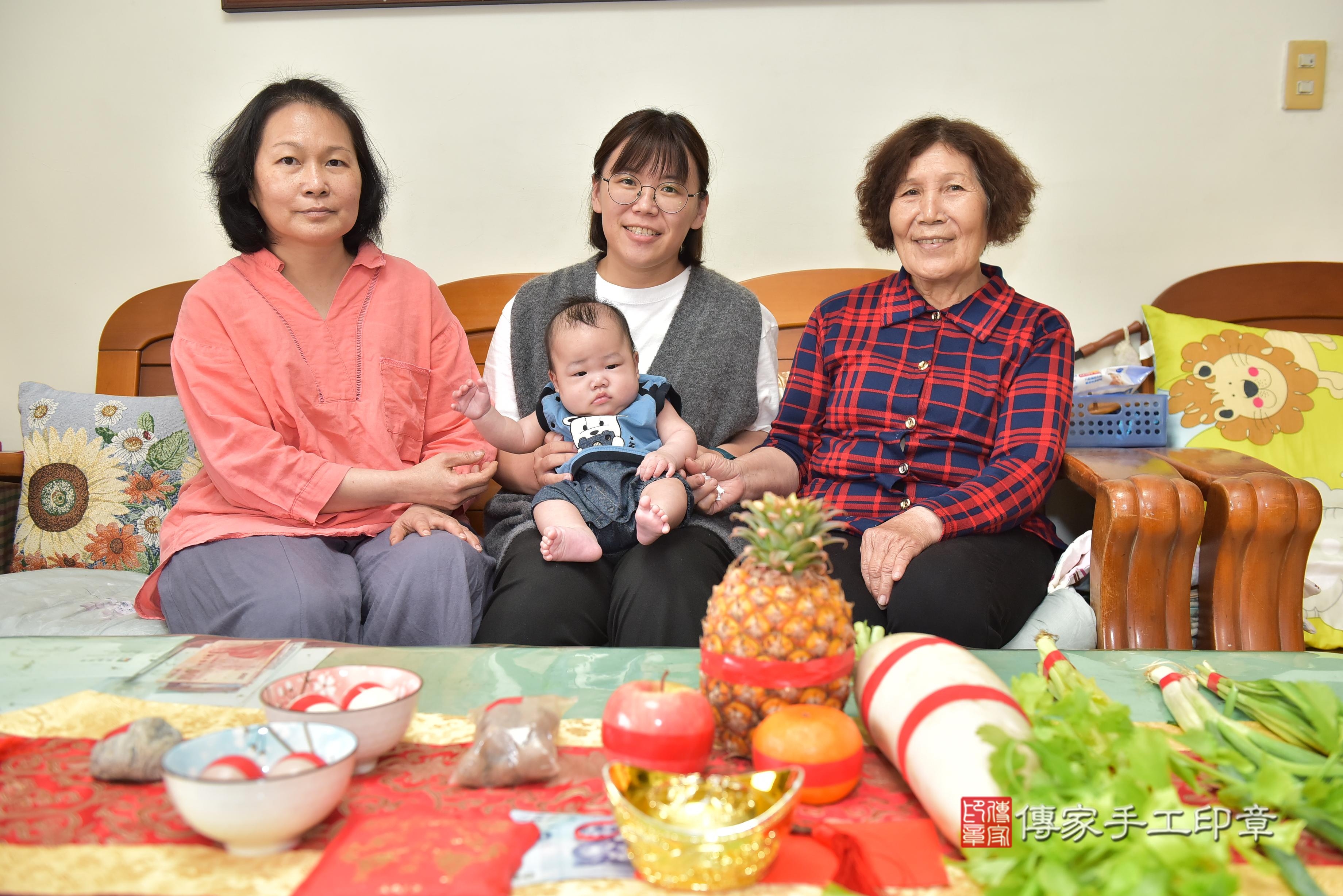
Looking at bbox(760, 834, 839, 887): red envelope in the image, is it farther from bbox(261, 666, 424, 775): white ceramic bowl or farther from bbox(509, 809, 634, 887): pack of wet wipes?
bbox(261, 666, 424, 775): white ceramic bowl

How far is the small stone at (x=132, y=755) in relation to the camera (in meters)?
0.80

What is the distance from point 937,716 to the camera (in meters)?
0.78

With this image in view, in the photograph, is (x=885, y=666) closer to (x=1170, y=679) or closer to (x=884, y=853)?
(x=884, y=853)

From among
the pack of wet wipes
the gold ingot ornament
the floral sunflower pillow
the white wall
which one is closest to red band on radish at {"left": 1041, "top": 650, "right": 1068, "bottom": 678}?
the gold ingot ornament

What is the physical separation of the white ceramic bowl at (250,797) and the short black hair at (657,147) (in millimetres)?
1465

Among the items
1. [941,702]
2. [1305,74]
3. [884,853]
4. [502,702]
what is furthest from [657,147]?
[1305,74]

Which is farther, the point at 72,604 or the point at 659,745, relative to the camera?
the point at 72,604

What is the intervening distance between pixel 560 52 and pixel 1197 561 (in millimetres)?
2069

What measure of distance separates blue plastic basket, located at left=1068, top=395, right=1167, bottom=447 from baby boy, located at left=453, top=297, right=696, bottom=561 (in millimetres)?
956

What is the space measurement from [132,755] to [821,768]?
599 millimetres

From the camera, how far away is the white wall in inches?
98.5

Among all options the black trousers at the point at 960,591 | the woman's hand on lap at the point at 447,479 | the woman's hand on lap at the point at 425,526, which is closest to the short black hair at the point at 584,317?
the woman's hand on lap at the point at 447,479

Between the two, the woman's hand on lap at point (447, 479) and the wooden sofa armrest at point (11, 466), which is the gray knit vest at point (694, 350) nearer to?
the woman's hand on lap at point (447, 479)

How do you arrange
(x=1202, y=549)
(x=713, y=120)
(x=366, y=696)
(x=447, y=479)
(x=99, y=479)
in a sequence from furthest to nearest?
1. (x=713, y=120)
2. (x=99, y=479)
3. (x=447, y=479)
4. (x=1202, y=549)
5. (x=366, y=696)
